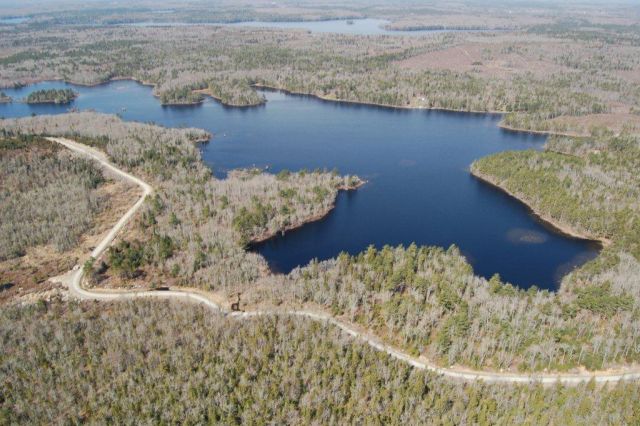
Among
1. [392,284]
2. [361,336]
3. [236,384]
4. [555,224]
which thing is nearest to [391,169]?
[555,224]

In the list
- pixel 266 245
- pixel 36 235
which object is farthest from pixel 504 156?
pixel 36 235

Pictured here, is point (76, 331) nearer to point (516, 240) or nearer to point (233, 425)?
point (233, 425)

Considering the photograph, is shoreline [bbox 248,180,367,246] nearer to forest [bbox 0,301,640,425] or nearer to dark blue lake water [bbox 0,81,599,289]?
dark blue lake water [bbox 0,81,599,289]

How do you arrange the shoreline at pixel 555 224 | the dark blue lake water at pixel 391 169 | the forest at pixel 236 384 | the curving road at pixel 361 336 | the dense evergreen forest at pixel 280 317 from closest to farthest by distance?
the forest at pixel 236 384 < the dense evergreen forest at pixel 280 317 < the curving road at pixel 361 336 < the dark blue lake water at pixel 391 169 < the shoreline at pixel 555 224

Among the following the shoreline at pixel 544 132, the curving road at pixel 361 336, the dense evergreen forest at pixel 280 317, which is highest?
the shoreline at pixel 544 132

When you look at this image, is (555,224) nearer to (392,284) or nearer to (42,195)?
(392,284)

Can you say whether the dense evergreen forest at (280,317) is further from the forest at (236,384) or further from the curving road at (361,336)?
the curving road at (361,336)

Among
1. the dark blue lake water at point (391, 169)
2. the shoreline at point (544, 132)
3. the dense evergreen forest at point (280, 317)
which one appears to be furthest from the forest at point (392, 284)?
the shoreline at point (544, 132)
